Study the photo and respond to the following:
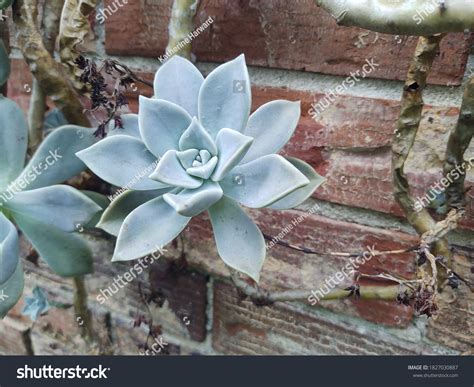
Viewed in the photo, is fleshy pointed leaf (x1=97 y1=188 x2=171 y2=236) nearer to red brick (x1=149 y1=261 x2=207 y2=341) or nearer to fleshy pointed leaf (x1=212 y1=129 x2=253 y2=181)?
fleshy pointed leaf (x1=212 y1=129 x2=253 y2=181)

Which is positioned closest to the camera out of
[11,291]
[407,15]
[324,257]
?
[407,15]

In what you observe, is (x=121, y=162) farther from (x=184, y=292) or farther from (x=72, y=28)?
(x=184, y=292)

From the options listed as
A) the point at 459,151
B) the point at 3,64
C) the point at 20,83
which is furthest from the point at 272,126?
the point at 20,83

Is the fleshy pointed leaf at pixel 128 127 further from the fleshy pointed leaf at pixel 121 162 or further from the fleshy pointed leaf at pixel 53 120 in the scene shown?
the fleshy pointed leaf at pixel 53 120

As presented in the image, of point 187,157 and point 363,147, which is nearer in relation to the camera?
point 187,157

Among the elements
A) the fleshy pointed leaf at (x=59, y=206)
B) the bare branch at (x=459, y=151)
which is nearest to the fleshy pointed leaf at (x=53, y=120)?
the fleshy pointed leaf at (x=59, y=206)
